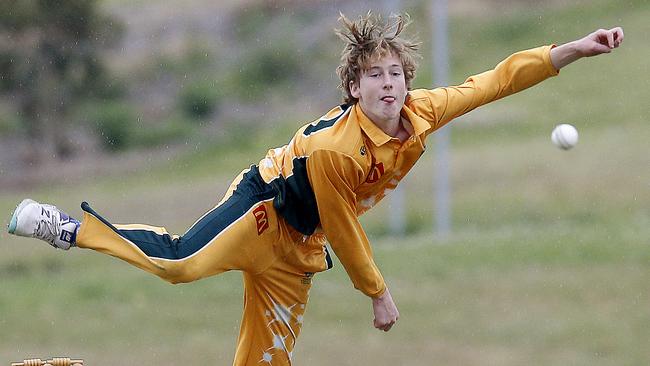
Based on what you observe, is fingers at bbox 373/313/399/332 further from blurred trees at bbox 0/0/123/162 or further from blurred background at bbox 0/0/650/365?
blurred trees at bbox 0/0/123/162

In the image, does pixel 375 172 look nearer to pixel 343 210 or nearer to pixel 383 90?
pixel 343 210

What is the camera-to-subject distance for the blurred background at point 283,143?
14.1 meters

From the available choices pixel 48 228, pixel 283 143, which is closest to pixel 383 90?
pixel 48 228

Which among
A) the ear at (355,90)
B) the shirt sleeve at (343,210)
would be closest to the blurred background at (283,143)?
the shirt sleeve at (343,210)

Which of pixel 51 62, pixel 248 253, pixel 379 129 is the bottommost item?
pixel 248 253

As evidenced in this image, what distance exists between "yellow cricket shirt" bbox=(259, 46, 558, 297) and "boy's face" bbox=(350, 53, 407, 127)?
61mm

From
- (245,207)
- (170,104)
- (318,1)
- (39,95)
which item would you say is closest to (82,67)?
(39,95)

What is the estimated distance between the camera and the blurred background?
553 inches

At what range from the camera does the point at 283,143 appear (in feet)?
65.5

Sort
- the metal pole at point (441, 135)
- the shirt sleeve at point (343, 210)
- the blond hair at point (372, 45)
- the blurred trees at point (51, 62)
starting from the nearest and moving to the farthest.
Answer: the shirt sleeve at point (343, 210), the blond hair at point (372, 45), the metal pole at point (441, 135), the blurred trees at point (51, 62)

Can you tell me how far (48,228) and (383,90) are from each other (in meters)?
1.70

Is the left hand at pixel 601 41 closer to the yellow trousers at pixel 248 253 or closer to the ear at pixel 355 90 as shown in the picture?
the ear at pixel 355 90

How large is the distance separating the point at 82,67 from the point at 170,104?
3.04 metres

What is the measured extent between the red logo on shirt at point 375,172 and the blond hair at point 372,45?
1.18ft
